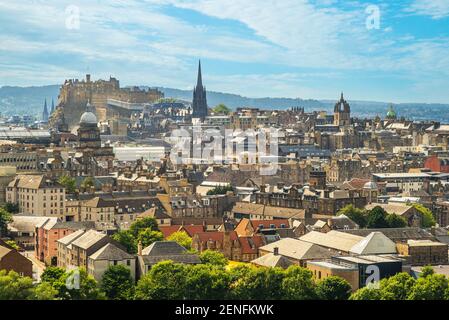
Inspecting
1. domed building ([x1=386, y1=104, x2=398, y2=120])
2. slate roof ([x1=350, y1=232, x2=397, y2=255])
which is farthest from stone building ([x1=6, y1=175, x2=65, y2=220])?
domed building ([x1=386, y1=104, x2=398, y2=120])

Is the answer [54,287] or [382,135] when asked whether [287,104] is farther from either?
[54,287]

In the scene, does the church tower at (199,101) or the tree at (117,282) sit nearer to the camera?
the tree at (117,282)

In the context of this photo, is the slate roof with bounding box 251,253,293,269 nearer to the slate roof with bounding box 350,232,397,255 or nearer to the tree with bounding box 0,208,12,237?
the slate roof with bounding box 350,232,397,255

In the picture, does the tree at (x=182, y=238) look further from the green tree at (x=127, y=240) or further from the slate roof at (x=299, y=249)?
the slate roof at (x=299, y=249)

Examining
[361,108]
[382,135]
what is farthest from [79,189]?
[361,108]

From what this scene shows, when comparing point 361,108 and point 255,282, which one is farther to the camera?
point 361,108

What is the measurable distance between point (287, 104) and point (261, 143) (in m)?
53.6

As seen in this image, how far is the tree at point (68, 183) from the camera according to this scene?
39856 millimetres

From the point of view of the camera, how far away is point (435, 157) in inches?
2409

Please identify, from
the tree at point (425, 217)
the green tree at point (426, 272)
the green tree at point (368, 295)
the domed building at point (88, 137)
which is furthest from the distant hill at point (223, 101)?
the green tree at point (368, 295)

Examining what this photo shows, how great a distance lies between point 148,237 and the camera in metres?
28.3

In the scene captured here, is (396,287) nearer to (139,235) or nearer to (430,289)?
(430,289)

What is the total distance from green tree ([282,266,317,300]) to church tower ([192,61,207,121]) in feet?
221

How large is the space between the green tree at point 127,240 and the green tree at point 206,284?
19.1ft
